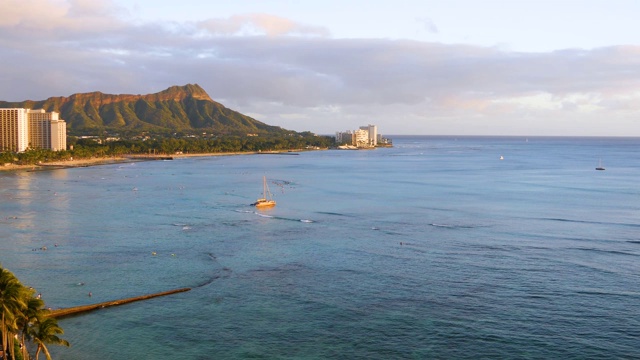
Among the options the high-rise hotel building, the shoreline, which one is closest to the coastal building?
the high-rise hotel building

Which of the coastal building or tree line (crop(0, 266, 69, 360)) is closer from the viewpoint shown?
tree line (crop(0, 266, 69, 360))

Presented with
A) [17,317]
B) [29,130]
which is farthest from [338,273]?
[29,130]

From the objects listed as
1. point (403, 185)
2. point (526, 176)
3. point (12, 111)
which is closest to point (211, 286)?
point (403, 185)

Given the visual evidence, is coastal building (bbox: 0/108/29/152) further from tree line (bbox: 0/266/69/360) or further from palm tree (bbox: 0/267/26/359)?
palm tree (bbox: 0/267/26/359)

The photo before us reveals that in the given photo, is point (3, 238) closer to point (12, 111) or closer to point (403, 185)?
point (403, 185)

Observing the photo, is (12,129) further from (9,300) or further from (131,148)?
(9,300)
